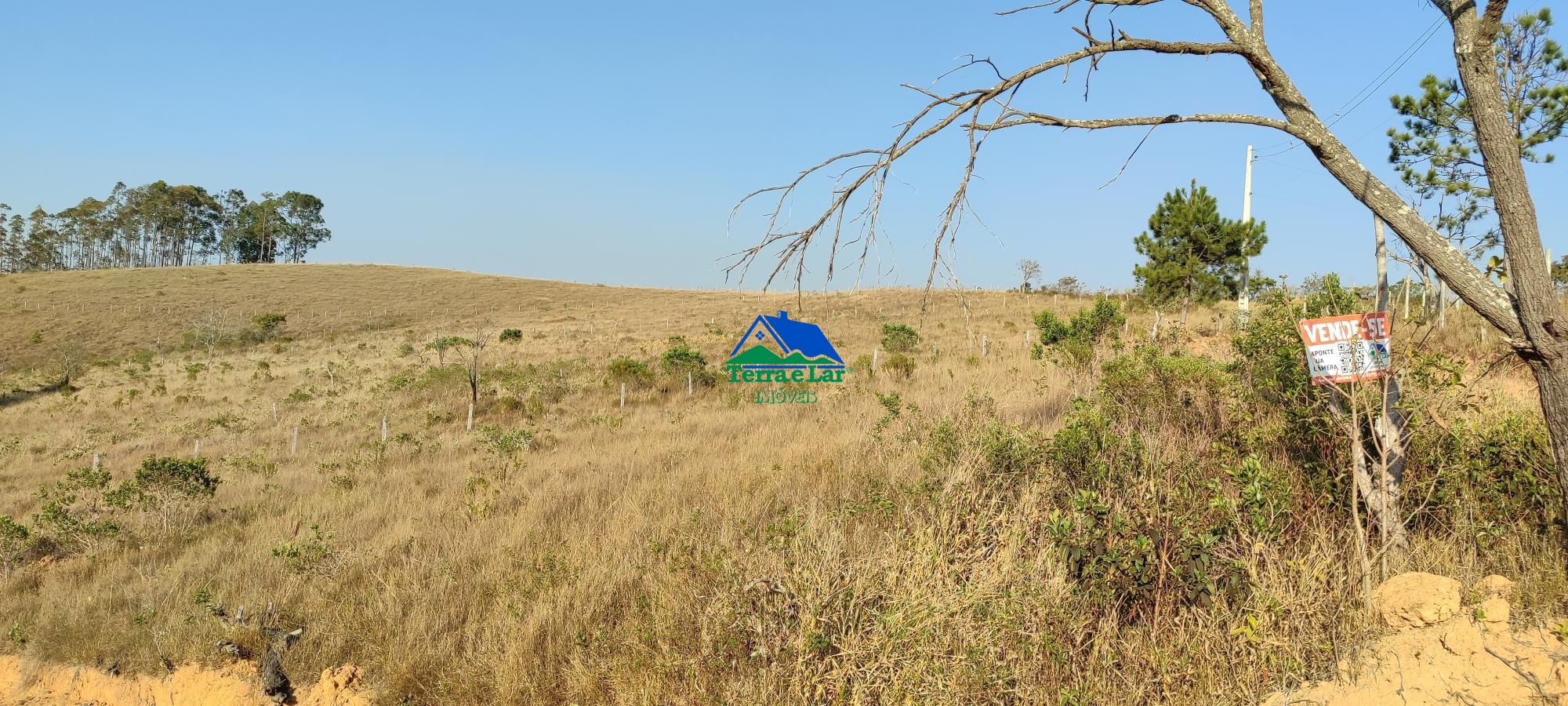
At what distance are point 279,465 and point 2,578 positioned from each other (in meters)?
7.23

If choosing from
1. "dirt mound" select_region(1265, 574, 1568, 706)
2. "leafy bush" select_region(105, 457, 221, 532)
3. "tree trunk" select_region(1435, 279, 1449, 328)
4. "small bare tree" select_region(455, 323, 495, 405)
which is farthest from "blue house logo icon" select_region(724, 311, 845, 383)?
"dirt mound" select_region(1265, 574, 1568, 706)

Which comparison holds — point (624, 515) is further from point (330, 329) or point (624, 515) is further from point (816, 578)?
point (330, 329)

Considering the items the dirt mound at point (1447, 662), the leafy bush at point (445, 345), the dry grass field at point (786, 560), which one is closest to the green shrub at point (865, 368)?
the dry grass field at point (786, 560)

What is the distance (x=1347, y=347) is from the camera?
396cm

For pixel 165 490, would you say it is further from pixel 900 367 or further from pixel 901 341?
pixel 901 341

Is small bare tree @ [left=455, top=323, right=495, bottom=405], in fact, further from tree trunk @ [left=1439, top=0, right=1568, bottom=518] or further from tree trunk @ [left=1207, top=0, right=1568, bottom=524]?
tree trunk @ [left=1439, top=0, right=1568, bottom=518]

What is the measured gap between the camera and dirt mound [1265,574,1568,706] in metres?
2.92

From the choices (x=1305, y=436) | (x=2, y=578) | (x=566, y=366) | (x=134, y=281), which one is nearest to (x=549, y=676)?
(x=1305, y=436)

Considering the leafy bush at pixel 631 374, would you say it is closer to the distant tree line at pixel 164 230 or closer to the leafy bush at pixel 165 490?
the leafy bush at pixel 165 490

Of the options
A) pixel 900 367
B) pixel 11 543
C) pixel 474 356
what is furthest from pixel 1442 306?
pixel 474 356

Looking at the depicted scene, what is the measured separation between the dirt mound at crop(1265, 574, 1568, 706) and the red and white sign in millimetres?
1122
